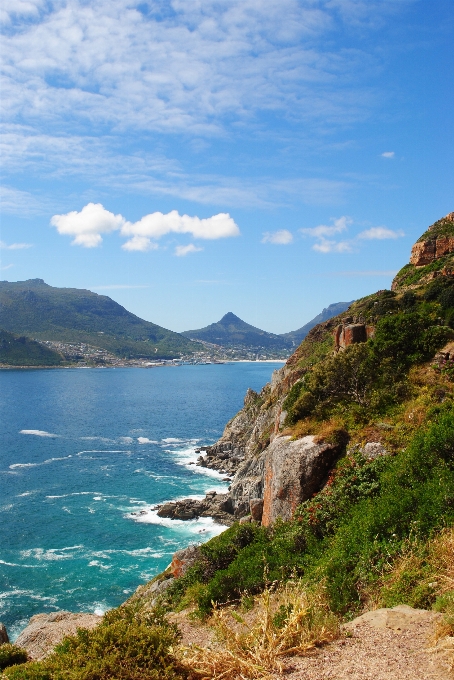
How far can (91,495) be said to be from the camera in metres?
51.7

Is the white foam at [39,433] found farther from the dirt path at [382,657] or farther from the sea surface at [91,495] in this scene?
the dirt path at [382,657]

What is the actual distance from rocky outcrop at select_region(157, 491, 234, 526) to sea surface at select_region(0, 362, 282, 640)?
1.02 metres

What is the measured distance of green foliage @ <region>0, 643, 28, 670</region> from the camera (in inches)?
460

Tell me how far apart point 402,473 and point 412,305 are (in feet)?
69.4

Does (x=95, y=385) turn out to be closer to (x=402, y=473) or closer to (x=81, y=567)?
(x=81, y=567)

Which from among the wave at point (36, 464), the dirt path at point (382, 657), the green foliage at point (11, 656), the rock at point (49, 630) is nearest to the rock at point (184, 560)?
the rock at point (49, 630)

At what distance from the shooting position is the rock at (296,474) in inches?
671

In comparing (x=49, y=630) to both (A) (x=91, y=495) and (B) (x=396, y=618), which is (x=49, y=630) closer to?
(B) (x=396, y=618)

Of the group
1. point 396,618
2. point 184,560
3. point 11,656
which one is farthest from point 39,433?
point 396,618

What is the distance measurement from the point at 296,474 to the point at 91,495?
40521 mm

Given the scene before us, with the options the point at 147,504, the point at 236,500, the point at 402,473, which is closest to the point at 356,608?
the point at 402,473

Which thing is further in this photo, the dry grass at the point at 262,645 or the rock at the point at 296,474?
the rock at the point at 296,474

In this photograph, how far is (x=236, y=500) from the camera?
4506cm

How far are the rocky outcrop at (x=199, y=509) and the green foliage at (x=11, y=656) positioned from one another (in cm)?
3245
